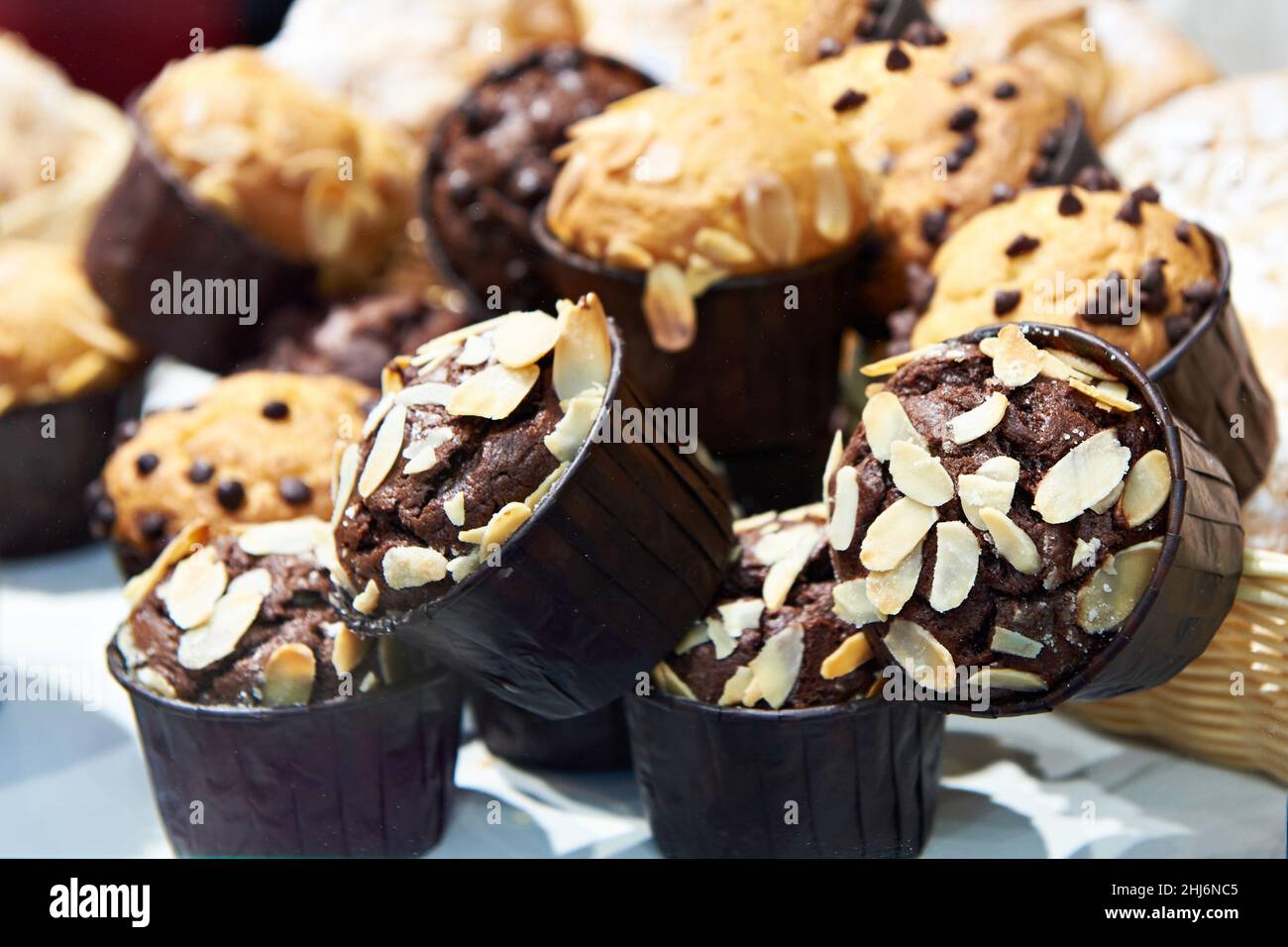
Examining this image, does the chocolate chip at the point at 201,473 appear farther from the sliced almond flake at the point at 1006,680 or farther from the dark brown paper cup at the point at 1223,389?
the dark brown paper cup at the point at 1223,389


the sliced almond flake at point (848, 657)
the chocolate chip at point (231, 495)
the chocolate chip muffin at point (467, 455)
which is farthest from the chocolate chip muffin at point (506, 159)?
the sliced almond flake at point (848, 657)

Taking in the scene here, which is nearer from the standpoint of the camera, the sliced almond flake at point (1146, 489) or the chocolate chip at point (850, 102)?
the sliced almond flake at point (1146, 489)

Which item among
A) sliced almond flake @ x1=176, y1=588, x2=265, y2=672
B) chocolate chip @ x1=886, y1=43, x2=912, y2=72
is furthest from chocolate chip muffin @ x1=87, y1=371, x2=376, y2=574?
chocolate chip @ x1=886, y1=43, x2=912, y2=72

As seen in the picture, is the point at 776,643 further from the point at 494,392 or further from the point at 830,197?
the point at 830,197

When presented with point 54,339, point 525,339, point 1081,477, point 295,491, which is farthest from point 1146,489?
point 54,339

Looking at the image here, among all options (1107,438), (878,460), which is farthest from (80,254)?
(1107,438)

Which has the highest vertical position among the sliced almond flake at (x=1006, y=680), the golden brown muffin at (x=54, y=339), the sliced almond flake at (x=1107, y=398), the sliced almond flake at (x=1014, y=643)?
the sliced almond flake at (x=1107, y=398)
